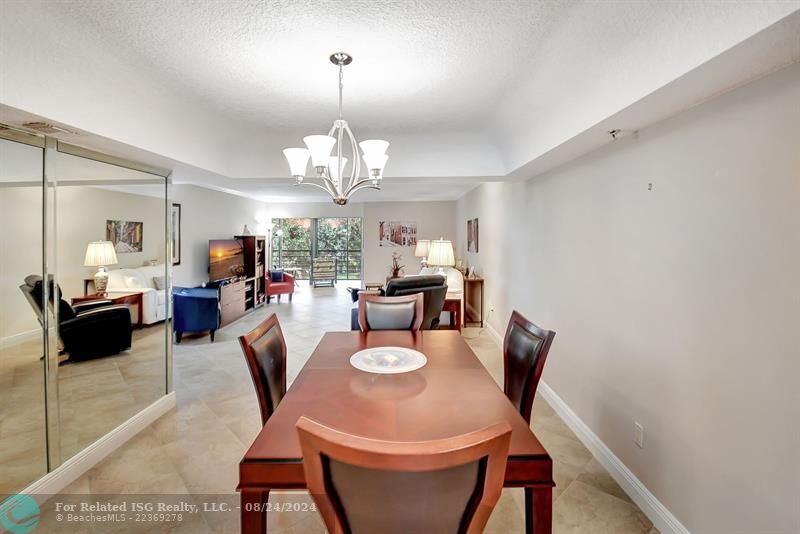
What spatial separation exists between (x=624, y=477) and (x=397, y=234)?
23.3 feet

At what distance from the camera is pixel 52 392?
205 cm

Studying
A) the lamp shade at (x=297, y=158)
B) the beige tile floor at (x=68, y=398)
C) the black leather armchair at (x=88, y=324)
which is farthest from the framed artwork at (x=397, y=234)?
the lamp shade at (x=297, y=158)

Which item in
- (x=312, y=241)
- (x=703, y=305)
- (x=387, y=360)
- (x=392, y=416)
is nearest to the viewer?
(x=392, y=416)

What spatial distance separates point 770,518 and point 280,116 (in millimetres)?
3461

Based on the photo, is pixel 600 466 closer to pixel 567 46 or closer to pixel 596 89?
pixel 596 89

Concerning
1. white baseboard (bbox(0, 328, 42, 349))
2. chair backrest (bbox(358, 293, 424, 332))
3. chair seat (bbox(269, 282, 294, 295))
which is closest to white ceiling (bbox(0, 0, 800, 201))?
white baseboard (bbox(0, 328, 42, 349))

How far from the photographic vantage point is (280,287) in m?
7.73

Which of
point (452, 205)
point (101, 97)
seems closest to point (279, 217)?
point (452, 205)

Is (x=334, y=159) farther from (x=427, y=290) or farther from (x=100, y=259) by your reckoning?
(x=427, y=290)

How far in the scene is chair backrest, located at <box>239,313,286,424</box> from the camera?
1643 mm

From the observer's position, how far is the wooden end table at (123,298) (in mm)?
2320

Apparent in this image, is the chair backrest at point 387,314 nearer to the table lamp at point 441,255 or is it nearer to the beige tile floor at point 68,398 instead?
the beige tile floor at point 68,398

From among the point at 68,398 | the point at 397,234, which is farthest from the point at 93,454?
the point at 397,234

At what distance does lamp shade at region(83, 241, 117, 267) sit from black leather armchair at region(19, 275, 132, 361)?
0.85 feet
